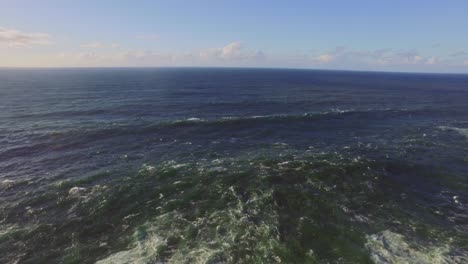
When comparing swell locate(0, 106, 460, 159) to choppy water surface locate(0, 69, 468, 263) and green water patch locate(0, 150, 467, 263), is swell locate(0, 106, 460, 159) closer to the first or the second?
choppy water surface locate(0, 69, 468, 263)

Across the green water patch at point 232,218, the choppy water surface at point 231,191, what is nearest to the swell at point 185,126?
the choppy water surface at point 231,191

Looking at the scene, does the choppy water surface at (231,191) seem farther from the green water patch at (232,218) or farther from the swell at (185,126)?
the swell at (185,126)

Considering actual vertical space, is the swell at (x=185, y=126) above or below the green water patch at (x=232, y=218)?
above

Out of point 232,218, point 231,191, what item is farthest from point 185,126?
point 232,218

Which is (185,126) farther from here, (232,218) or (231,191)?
(232,218)

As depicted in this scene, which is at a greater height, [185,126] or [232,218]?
[185,126]

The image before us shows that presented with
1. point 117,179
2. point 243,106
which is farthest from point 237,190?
point 243,106

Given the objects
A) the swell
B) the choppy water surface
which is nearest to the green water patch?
the choppy water surface

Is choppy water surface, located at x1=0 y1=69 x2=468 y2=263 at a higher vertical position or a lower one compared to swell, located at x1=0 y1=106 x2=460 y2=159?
lower
